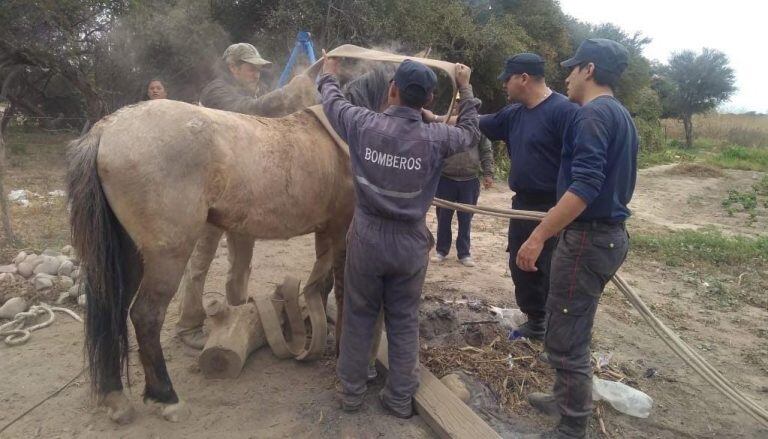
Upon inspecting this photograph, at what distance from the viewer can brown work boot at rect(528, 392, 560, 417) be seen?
297 centimetres

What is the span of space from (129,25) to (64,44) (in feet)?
4.97

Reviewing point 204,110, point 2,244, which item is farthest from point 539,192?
point 2,244

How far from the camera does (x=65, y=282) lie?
4.45 metres

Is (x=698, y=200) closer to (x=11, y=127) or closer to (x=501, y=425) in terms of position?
(x=501, y=425)

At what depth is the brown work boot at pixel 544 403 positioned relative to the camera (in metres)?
2.97

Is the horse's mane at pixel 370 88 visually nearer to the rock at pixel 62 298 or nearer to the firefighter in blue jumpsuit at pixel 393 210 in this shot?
the firefighter in blue jumpsuit at pixel 393 210

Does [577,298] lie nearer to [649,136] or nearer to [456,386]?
[456,386]

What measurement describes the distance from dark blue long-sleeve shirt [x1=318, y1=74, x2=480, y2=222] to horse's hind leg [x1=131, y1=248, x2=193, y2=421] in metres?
1.07

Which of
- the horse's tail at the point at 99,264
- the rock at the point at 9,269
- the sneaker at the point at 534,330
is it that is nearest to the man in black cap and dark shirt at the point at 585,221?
the sneaker at the point at 534,330

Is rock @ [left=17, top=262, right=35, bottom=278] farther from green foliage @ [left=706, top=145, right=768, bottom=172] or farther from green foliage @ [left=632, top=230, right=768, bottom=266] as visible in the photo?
green foliage @ [left=706, top=145, right=768, bottom=172]

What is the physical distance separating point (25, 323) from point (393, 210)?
3290mm

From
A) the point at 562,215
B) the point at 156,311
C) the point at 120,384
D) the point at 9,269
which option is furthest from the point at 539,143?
the point at 9,269

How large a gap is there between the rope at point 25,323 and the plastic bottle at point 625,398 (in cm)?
393

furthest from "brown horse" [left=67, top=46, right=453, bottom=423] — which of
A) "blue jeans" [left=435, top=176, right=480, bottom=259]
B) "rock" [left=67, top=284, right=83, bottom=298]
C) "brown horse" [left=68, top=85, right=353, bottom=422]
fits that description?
"blue jeans" [left=435, top=176, right=480, bottom=259]
